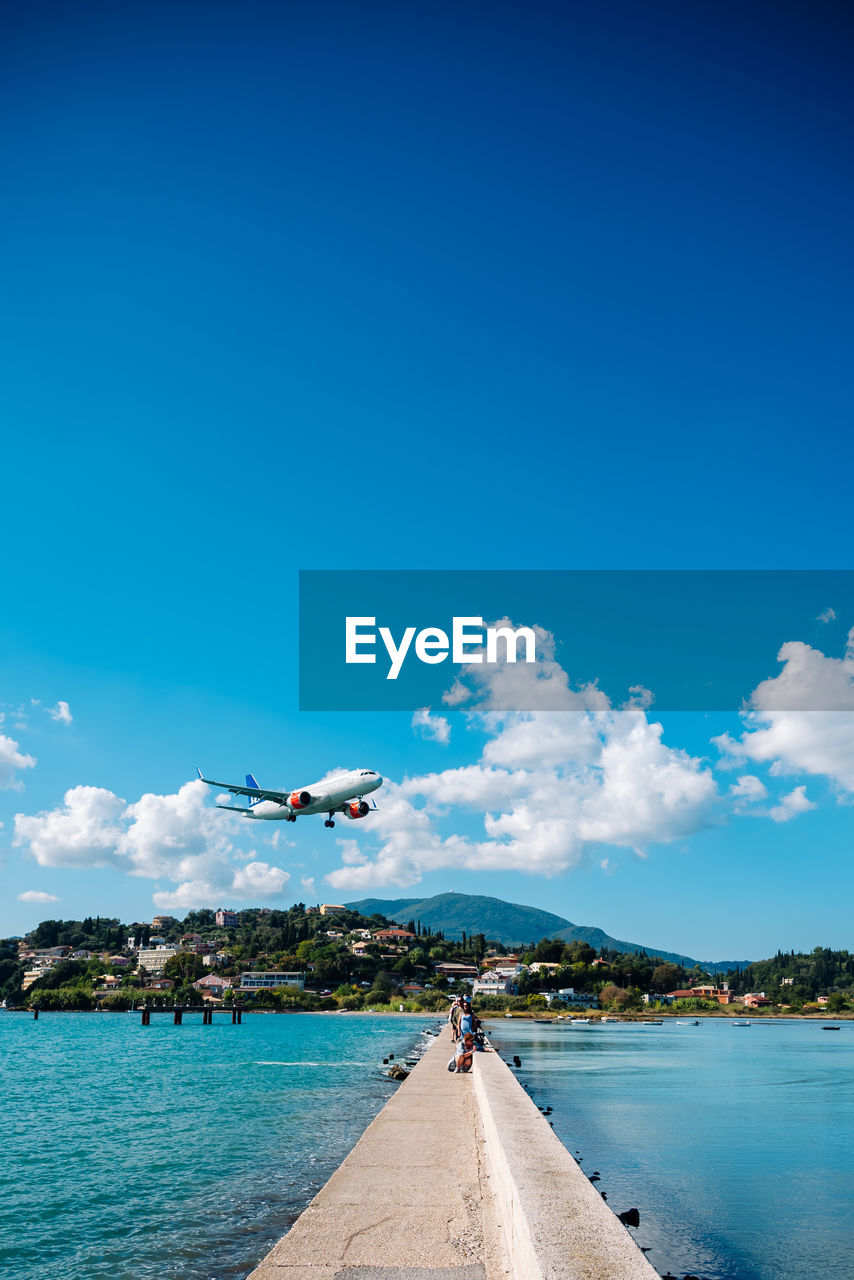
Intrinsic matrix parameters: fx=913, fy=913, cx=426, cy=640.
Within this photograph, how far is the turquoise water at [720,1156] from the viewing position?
1485 centimetres

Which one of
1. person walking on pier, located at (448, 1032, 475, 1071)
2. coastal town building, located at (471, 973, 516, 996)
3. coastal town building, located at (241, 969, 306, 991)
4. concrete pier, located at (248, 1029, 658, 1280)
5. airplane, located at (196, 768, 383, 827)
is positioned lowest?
coastal town building, located at (471, 973, 516, 996)

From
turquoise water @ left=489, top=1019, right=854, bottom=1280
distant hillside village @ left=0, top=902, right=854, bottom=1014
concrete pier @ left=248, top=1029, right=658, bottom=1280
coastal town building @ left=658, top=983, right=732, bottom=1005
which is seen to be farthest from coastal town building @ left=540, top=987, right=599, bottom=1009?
concrete pier @ left=248, top=1029, right=658, bottom=1280

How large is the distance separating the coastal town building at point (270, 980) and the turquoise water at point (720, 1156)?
129781 millimetres

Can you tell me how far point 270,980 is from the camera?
571 ft

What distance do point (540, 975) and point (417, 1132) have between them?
164 meters

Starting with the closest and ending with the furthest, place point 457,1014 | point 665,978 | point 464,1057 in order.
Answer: point 464,1057 → point 457,1014 → point 665,978

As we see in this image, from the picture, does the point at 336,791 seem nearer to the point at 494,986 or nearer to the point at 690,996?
the point at 494,986

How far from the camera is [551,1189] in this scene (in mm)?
7809

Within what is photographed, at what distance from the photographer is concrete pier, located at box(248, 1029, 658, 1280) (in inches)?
247

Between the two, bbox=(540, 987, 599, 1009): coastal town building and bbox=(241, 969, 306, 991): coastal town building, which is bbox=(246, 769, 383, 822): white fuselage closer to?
bbox=(540, 987, 599, 1009): coastal town building

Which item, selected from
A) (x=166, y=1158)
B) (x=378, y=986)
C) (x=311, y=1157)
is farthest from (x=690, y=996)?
(x=311, y=1157)

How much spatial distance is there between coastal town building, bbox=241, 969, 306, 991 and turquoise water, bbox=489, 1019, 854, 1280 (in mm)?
129781

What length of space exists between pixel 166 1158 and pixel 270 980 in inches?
6360

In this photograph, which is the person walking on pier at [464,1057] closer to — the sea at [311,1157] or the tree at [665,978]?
the sea at [311,1157]
